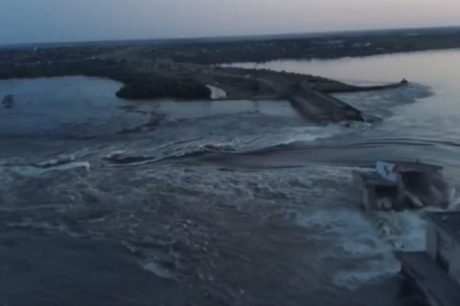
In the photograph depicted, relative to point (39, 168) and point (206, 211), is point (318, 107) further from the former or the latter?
point (206, 211)

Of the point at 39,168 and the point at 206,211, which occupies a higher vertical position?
the point at 39,168

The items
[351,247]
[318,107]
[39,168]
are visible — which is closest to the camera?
[351,247]

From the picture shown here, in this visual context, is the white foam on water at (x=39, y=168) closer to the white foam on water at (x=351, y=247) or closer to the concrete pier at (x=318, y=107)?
the white foam on water at (x=351, y=247)

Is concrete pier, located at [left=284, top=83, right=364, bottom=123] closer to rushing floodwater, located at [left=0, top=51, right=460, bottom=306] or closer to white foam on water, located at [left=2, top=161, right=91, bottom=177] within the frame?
rushing floodwater, located at [left=0, top=51, right=460, bottom=306]

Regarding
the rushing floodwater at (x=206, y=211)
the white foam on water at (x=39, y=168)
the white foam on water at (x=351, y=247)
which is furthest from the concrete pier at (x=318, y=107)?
the white foam on water at (x=351, y=247)

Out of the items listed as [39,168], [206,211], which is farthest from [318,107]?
[206,211]

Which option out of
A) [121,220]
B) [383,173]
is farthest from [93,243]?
[383,173]

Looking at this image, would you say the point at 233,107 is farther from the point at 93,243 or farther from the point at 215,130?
the point at 93,243

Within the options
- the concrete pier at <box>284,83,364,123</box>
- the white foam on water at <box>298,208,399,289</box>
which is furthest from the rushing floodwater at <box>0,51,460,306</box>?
the concrete pier at <box>284,83,364,123</box>

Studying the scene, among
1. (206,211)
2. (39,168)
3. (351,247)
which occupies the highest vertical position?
(39,168)
